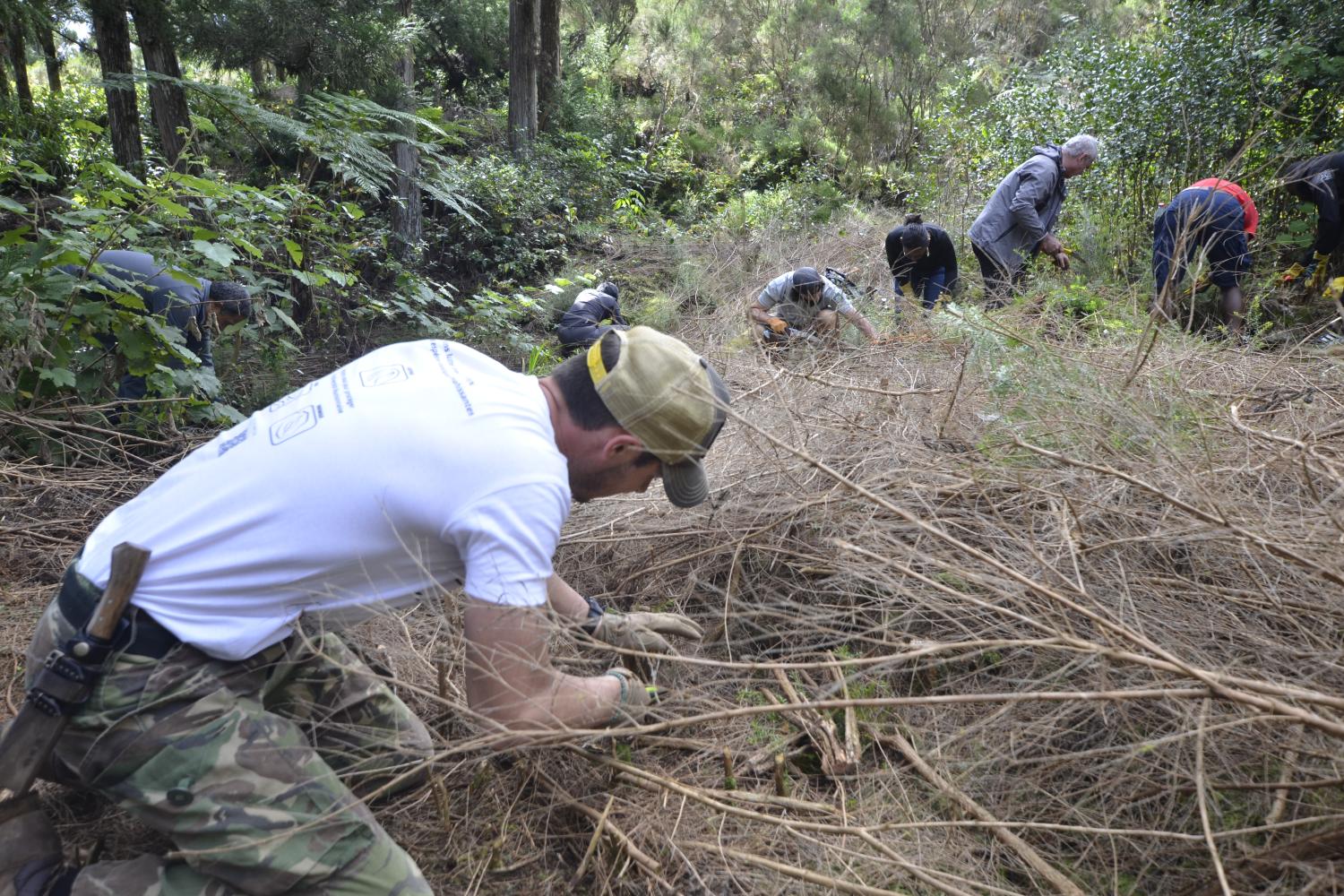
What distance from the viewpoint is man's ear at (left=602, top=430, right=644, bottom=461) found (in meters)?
1.81

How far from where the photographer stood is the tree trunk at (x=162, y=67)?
5691mm

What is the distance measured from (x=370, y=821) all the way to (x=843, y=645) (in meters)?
1.31

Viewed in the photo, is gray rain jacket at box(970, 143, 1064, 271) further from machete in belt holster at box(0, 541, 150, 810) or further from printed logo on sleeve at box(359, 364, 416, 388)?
machete in belt holster at box(0, 541, 150, 810)

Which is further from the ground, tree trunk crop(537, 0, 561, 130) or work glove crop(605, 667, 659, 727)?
tree trunk crop(537, 0, 561, 130)

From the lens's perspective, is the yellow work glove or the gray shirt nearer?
the yellow work glove

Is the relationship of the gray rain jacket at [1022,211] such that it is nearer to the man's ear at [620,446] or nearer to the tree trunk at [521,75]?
the man's ear at [620,446]

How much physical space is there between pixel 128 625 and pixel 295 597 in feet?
0.97

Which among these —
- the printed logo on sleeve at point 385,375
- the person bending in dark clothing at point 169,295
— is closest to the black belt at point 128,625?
the printed logo on sleeve at point 385,375

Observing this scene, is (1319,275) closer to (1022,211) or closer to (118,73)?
(1022,211)

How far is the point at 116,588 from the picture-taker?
1.59 meters

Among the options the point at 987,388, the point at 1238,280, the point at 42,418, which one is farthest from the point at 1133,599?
the point at 42,418

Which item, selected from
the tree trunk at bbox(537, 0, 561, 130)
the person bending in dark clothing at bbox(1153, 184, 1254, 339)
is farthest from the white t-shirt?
the tree trunk at bbox(537, 0, 561, 130)

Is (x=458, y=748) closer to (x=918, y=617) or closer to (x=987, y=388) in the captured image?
(x=918, y=617)

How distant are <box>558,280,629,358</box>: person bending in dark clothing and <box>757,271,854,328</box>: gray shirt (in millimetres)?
1053
